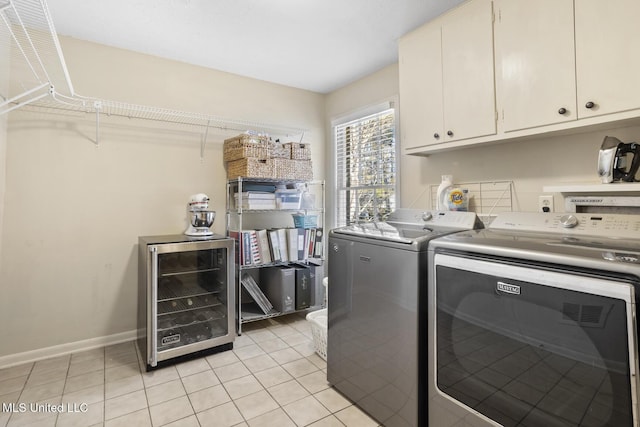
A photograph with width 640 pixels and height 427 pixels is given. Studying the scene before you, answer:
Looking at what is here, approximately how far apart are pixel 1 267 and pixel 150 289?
107 cm

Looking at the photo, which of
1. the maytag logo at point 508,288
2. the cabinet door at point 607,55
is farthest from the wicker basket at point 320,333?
the cabinet door at point 607,55

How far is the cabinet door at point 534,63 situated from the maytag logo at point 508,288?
92 centimetres

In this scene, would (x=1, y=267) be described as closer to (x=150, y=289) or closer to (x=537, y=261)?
(x=150, y=289)

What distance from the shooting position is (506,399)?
45.8 inches

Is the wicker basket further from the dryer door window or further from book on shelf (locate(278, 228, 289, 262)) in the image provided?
the dryer door window

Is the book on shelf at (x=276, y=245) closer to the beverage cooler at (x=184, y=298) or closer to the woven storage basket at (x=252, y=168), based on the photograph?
the beverage cooler at (x=184, y=298)

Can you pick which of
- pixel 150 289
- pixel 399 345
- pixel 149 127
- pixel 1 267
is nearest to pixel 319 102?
pixel 149 127

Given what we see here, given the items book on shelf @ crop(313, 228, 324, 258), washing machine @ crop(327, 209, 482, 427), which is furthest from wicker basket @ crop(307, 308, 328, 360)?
book on shelf @ crop(313, 228, 324, 258)

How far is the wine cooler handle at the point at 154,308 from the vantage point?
215 cm

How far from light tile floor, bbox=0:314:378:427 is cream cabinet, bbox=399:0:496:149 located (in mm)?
1755

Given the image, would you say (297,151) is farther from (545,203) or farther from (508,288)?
(508,288)

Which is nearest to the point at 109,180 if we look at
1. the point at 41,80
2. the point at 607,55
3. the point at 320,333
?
the point at 41,80

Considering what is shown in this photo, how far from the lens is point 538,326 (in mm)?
1062

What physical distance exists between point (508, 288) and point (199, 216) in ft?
7.31
